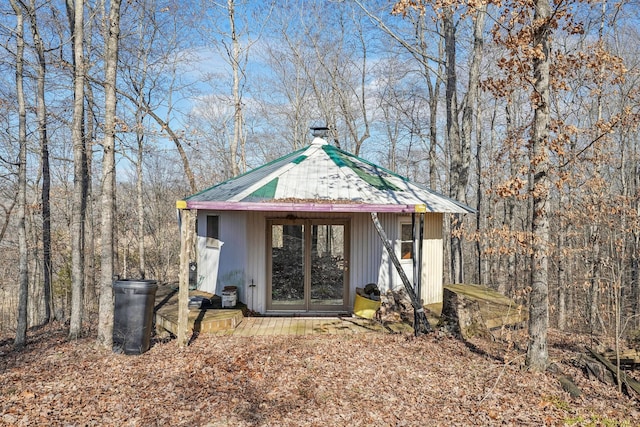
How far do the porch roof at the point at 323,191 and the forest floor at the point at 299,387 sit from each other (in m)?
2.34

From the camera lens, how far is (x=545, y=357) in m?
5.56

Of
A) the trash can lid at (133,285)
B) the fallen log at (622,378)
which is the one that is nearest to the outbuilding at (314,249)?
the trash can lid at (133,285)

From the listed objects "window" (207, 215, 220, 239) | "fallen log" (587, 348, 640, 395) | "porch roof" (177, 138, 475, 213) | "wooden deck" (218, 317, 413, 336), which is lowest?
"fallen log" (587, 348, 640, 395)

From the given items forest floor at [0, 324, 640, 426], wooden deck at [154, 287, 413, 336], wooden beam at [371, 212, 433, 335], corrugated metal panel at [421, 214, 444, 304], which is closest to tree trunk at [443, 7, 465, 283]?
corrugated metal panel at [421, 214, 444, 304]

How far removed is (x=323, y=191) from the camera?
8320 millimetres

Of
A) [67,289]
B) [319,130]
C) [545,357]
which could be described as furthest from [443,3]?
[67,289]

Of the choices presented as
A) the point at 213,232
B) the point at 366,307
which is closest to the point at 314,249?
the point at 366,307

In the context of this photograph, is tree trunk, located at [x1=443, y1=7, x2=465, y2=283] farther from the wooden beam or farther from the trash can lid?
the trash can lid

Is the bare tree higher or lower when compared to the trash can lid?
higher

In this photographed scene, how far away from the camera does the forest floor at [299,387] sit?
14.3 feet

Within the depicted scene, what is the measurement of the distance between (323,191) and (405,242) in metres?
2.26

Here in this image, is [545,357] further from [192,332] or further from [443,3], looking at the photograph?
[192,332]

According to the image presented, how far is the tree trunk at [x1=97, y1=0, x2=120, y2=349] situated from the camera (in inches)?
248

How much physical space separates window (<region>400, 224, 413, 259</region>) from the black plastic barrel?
5.25 metres
